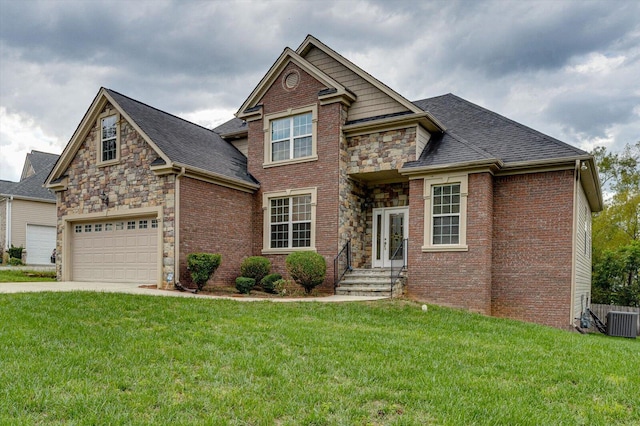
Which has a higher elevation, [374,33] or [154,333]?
[374,33]

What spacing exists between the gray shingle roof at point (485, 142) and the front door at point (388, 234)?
2256 millimetres

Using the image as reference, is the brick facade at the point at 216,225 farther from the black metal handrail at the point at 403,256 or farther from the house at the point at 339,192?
the black metal handrail at the point at 403,256

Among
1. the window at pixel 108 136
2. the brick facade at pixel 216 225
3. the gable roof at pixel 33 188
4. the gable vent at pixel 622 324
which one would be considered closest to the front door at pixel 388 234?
the brick facade at pixel 216 225

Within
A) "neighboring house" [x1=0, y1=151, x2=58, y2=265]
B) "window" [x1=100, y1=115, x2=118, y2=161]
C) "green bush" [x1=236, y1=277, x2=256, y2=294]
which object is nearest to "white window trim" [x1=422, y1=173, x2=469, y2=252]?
"green bush" [x1=236, y1=277, x2=256, y2=294]

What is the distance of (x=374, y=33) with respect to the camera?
47.4 ft

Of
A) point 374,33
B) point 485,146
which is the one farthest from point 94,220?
point 485,146

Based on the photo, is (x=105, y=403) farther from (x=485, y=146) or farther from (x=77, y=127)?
(x=77, y=127)

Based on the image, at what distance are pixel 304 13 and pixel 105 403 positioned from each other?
12.7 m

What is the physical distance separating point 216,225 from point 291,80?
5.33m

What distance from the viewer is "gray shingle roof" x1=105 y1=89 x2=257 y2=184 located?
45.5 ft

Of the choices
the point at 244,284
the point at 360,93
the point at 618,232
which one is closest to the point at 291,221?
the point at 244,284

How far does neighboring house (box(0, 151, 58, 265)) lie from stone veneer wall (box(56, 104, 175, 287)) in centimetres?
1009

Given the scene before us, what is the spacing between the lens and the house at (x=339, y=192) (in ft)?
40.3

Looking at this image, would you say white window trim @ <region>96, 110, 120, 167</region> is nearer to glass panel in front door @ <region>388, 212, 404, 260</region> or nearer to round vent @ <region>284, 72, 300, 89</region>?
round vent @ <region>284, 72, 300, 89</region>
